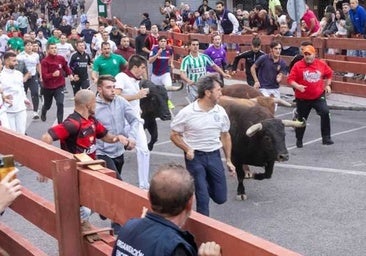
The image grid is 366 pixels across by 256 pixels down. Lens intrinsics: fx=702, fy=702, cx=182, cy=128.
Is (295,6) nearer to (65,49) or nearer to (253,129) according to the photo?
(253,129)

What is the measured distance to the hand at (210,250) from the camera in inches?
123

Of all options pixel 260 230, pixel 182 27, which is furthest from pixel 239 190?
pixel 182 27

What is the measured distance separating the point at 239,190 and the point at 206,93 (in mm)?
2189

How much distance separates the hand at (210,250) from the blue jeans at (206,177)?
4.00 meters

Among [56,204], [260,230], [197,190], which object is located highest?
[56,204]

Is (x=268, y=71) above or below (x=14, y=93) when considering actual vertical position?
above

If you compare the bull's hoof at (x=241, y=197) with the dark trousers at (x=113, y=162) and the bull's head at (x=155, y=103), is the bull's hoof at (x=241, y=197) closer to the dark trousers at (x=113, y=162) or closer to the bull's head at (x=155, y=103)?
the dark trousers at (x=113, y=162)

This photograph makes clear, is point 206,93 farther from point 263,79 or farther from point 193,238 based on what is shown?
point 263,79

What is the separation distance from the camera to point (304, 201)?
877 cm

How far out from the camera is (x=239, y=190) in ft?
29.8

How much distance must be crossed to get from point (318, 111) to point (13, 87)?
518 cm

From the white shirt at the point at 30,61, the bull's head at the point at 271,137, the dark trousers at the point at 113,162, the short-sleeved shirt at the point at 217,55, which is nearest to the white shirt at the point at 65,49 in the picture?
the white shirt at the point at 30,61

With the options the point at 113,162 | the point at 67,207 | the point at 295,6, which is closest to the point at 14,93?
the point at 113,162

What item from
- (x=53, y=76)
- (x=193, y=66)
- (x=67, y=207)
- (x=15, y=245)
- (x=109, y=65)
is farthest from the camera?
(x=53, y=76)
